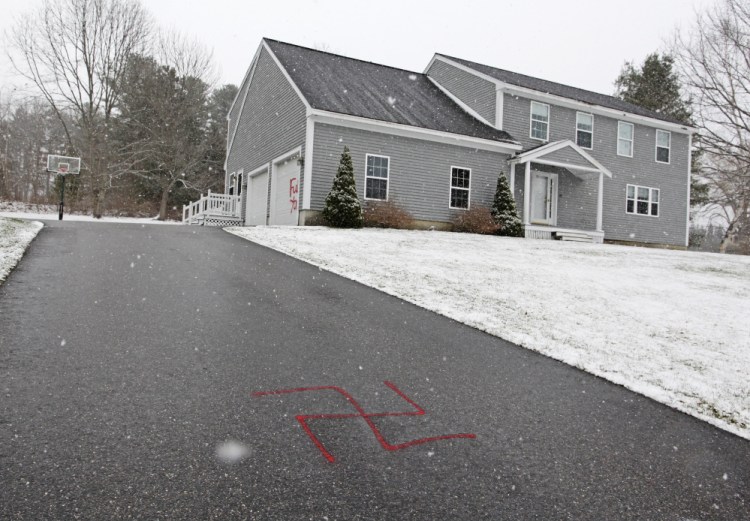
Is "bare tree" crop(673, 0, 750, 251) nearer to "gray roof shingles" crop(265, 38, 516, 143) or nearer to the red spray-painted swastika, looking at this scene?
"gray roof shingles" crop(265, 38, 516, 143)

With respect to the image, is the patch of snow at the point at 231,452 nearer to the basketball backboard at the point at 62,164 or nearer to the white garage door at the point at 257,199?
the white garage door at the point at 257,199

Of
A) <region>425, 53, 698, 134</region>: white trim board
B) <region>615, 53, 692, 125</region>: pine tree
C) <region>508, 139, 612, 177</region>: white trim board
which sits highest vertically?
<region>615, 53, 692, 125</region>: pine tree

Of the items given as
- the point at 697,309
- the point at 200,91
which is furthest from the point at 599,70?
the point at 697,309

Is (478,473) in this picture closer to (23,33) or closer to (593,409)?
(593,409)

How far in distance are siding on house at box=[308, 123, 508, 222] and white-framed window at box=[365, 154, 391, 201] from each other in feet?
0.48

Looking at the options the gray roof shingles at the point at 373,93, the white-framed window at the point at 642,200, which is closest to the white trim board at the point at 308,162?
the gray roof shingles at the point at 373,93

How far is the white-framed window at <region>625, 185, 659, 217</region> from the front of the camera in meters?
21.2

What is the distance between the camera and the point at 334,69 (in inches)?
749

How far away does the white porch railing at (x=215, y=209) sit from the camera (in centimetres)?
1962

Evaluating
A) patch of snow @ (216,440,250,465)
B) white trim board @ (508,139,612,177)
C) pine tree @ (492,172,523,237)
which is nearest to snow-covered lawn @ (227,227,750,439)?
patch of snow @ (216,440,250,465)

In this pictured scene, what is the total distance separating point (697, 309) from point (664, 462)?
205 inches

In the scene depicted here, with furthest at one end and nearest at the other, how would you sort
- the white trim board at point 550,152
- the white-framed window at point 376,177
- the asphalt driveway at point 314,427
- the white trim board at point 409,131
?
the white trim board at point 550,152, the white-framed window at point 376,177, the white trim board at point 409,131, the asphalt driveway at point 314,427

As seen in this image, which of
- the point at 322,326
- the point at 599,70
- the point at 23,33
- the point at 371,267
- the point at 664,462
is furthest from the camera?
the point at 599,70

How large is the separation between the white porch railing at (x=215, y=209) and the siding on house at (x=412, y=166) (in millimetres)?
6475
